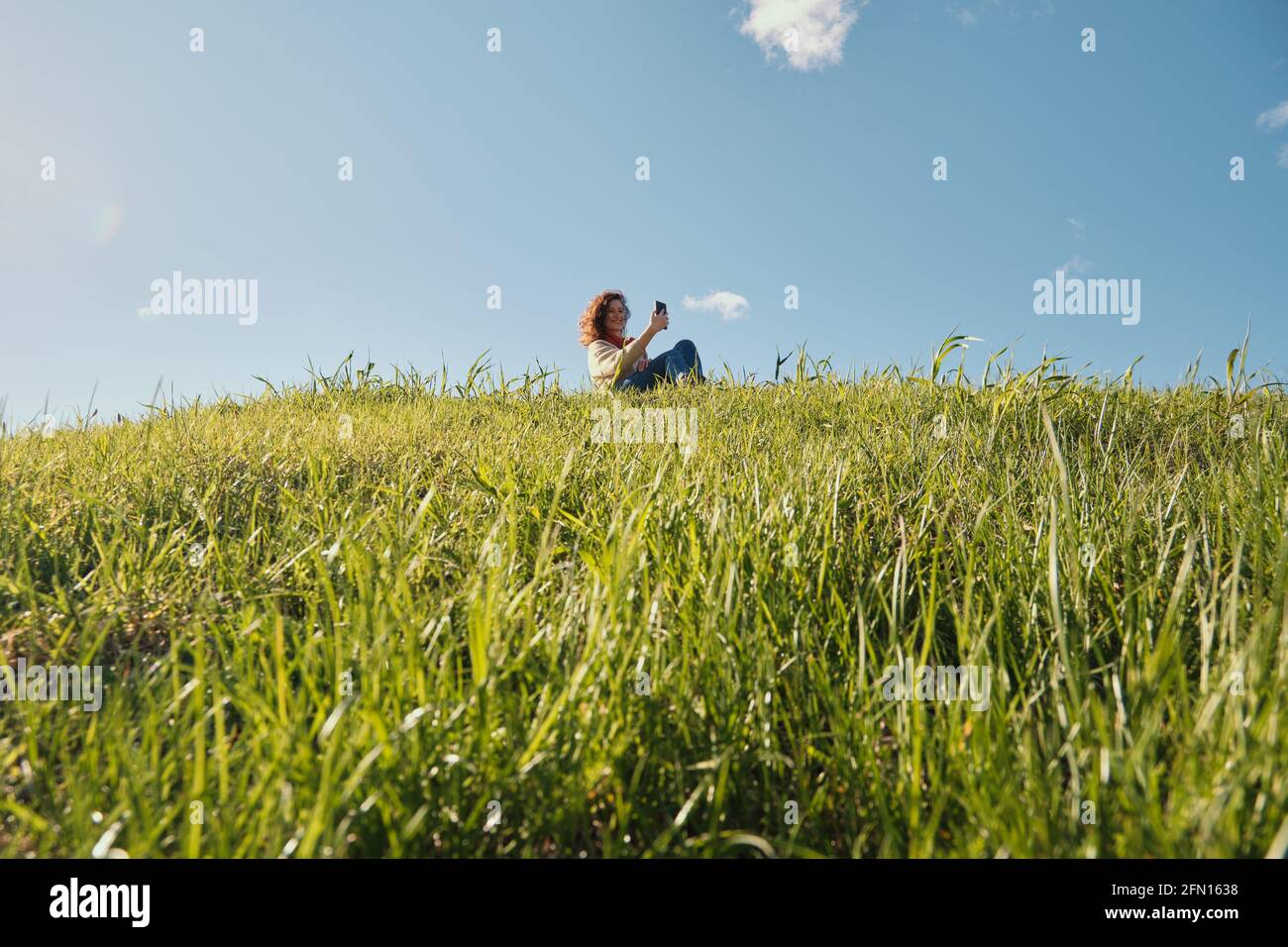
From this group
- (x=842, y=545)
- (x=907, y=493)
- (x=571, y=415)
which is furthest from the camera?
(x=571, y=415)

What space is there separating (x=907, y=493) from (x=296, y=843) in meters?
1.97

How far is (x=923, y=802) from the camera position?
1.19 m

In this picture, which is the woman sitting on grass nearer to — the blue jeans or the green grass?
the blue jeans

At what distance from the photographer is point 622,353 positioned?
6.52 m

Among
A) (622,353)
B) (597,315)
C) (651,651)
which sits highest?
(597,315)

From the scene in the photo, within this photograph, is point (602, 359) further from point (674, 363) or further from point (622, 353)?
point (622, 353)

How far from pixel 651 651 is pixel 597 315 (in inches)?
290

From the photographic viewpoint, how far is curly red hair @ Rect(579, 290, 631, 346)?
27.8 feet

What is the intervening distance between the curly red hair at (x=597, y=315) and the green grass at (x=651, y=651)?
5797 mm

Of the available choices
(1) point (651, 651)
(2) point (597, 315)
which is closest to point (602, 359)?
(2) point (597, 315)

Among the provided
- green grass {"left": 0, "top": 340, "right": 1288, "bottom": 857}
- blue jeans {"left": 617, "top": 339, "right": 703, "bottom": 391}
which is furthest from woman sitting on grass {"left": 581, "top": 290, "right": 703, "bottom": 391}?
green grass {"left": 0, "top": 340, "right": 1288, "bottom": 857}
